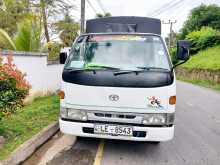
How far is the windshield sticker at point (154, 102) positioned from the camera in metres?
4.48

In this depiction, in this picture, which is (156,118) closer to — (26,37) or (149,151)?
(149,151)

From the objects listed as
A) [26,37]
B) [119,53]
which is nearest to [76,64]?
[119,53]

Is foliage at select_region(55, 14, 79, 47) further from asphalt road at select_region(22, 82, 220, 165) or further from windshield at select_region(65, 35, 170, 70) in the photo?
asphalt road at select_region(22, 82, 220, 165)

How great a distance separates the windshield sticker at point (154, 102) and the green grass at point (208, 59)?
65.6 feet

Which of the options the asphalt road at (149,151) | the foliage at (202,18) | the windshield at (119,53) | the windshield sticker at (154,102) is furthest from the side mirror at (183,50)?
the foliage at (202,18)

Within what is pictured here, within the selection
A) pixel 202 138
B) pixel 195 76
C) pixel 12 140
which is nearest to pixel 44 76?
pixel 12 140

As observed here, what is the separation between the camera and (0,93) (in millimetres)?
4637

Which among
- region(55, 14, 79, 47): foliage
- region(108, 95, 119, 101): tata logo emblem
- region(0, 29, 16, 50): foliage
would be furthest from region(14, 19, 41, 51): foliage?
region(55, 14, 79, 47): foliage

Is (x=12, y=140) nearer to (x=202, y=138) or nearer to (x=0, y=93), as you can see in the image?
(x=0, y=93)

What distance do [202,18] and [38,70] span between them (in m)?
38.0

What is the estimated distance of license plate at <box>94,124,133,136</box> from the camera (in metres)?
4.59

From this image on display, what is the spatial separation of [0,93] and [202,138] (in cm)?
428

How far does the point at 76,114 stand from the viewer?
4.71 m

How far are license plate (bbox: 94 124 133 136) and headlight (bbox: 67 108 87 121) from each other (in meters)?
0.27
